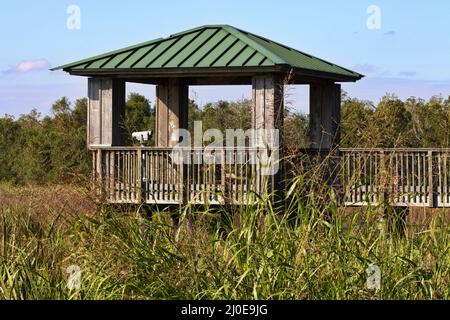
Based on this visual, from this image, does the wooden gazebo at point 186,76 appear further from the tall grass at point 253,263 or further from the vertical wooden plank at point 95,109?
the tall grass at point 253,263

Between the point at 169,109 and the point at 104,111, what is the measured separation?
211cm

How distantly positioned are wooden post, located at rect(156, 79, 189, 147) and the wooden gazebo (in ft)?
0.08

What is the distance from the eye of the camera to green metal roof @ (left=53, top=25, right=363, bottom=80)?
14.9 metres

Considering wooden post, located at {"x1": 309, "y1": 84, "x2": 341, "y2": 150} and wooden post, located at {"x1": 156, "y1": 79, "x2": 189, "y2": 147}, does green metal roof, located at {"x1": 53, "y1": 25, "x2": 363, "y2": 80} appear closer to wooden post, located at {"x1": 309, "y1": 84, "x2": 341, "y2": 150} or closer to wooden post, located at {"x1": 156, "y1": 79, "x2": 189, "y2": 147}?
wooden post, located at {"x1": 309, "y1": 84, "x2": 341, "y2": 150}

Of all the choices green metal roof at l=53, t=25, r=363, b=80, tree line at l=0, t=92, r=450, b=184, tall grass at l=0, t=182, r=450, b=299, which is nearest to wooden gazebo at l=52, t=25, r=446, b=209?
green metal roof at l=53, t=25, r=363, b=80

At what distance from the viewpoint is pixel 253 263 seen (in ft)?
22.0

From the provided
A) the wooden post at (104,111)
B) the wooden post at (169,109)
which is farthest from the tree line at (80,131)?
the wooden post at (104,111)

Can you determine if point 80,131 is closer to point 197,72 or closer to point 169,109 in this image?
point 169,109

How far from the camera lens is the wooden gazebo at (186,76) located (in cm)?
1470

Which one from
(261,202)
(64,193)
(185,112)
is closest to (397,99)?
(185,112)

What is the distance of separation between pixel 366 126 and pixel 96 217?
2.45m

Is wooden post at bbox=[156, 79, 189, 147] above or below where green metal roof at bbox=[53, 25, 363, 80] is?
below

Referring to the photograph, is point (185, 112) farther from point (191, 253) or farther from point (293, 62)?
point (191, 253)
